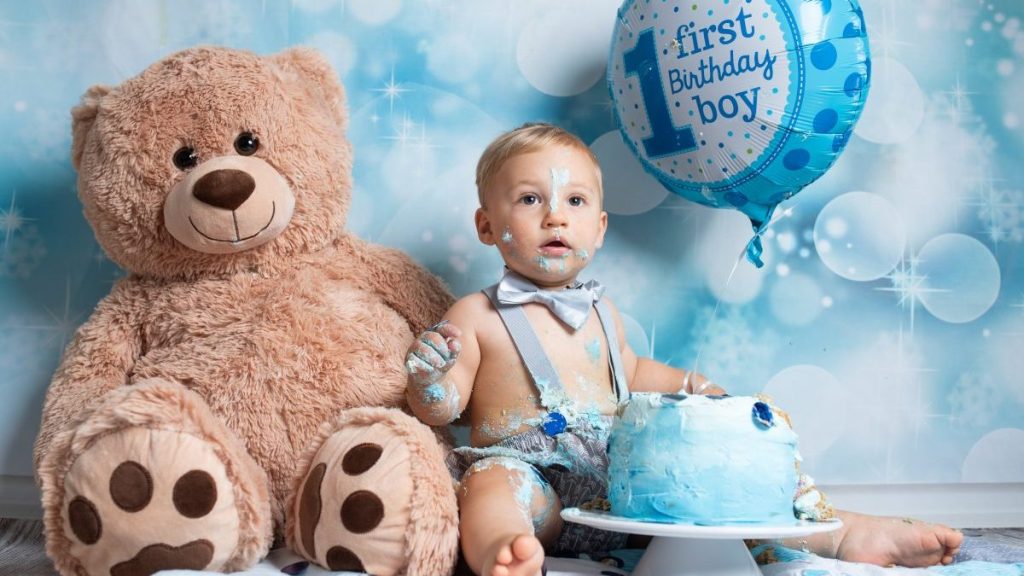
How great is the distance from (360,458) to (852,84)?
83 centimetres

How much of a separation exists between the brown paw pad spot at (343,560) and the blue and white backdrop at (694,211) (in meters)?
0.63

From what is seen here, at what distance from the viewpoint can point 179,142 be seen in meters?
1.18

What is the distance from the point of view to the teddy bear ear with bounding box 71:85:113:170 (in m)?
1.26

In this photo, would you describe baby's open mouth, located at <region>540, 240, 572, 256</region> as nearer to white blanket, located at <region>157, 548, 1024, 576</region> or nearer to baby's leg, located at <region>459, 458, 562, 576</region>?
baby's leg, located at <region>459, 458, 562, 576</region>

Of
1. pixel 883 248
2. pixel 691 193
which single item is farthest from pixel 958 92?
pixel 691 193

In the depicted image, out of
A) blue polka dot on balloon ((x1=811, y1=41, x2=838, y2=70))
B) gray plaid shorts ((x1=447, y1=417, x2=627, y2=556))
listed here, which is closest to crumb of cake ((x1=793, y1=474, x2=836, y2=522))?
gray plaid shorts ((x1=447, y1=417, x2=627, y2=556))

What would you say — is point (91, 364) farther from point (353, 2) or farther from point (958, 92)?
point (958, 92)

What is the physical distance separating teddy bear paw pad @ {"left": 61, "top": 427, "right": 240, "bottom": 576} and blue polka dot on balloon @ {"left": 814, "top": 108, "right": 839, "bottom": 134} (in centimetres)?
89

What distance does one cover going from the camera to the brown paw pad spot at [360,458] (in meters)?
0.98

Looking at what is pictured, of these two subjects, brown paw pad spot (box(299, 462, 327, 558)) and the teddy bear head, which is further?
the teddy bear head

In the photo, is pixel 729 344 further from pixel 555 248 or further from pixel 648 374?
pixel 555 248

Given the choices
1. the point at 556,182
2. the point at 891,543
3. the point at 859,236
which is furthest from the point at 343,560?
the point at 859,236

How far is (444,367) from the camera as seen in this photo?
107cm

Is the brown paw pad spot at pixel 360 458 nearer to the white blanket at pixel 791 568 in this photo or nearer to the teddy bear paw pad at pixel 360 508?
the teddy bear paw pad at pixel 360 508
